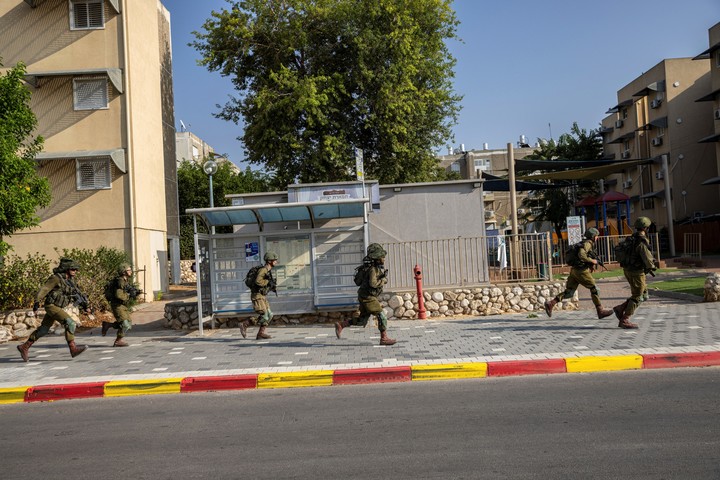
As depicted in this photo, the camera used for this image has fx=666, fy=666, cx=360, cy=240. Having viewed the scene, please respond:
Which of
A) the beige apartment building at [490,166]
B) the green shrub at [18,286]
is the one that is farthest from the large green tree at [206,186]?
the beige apartment building at [490,166]

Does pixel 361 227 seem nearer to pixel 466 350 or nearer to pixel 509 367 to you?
pixel 466 350

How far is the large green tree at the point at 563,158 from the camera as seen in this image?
148 ft

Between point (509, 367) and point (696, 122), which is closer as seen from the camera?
point (509, 367)

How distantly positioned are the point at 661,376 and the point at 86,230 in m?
20.1

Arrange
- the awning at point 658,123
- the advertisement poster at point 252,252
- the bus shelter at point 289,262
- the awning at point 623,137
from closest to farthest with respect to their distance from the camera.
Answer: the bus shelter at point 289,262, the advertisement poster at point 252,252, the awning at point 658,123, the awning at point 623,137

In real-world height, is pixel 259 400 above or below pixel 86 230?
below

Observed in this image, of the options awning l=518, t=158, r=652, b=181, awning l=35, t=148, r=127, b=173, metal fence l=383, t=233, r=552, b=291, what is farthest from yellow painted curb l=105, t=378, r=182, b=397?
awning l=518, t=158, r=652, b=181

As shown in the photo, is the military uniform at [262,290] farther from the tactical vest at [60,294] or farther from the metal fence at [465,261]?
the metal fence at [465,261]

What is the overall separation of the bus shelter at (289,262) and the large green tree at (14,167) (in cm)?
434

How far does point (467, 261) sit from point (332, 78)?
45.4 ft

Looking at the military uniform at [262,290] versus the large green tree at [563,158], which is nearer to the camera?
the military uniform at [262,290]

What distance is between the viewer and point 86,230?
23188 millimetres

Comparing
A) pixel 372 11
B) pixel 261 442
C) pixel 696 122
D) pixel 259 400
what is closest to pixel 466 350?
pixel 259 400

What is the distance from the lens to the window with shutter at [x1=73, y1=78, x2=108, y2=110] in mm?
23234
